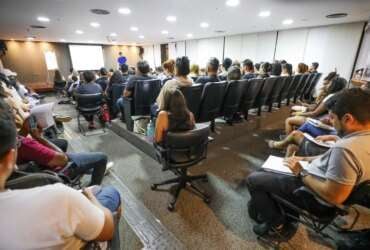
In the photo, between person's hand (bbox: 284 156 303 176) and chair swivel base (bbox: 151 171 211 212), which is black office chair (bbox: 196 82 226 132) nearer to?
chair swivel base (bbox: 151 171 211 212)

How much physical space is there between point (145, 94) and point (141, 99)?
104 millimetres

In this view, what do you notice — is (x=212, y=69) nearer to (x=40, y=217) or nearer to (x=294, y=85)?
(x=294, y=85)

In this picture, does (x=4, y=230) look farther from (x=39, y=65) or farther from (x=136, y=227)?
(x=39, y=65)

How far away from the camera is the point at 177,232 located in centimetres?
154

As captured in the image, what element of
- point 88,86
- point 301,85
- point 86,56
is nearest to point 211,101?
point 88,86

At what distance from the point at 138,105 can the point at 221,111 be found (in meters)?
1.36

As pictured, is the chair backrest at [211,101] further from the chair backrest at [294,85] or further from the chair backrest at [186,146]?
the chair backrest at [294,85]

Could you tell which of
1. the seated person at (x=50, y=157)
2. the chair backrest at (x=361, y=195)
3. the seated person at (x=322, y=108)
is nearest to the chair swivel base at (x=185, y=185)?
the seated person at (x=50, y=157)

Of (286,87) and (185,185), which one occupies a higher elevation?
(286,87)

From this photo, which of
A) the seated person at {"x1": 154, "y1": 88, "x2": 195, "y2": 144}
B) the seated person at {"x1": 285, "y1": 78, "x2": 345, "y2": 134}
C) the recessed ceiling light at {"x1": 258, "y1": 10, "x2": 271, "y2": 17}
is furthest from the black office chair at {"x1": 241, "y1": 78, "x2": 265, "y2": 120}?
the recessed ceiling light at {"x1": 258, "y1": 10, "x2": 271, "y2": 17}

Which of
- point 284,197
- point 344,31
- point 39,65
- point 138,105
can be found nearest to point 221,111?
point 138,105

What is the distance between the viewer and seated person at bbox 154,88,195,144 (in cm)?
168

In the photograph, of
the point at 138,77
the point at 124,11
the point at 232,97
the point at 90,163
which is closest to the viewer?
the point at 90,163

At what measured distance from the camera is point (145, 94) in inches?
119
